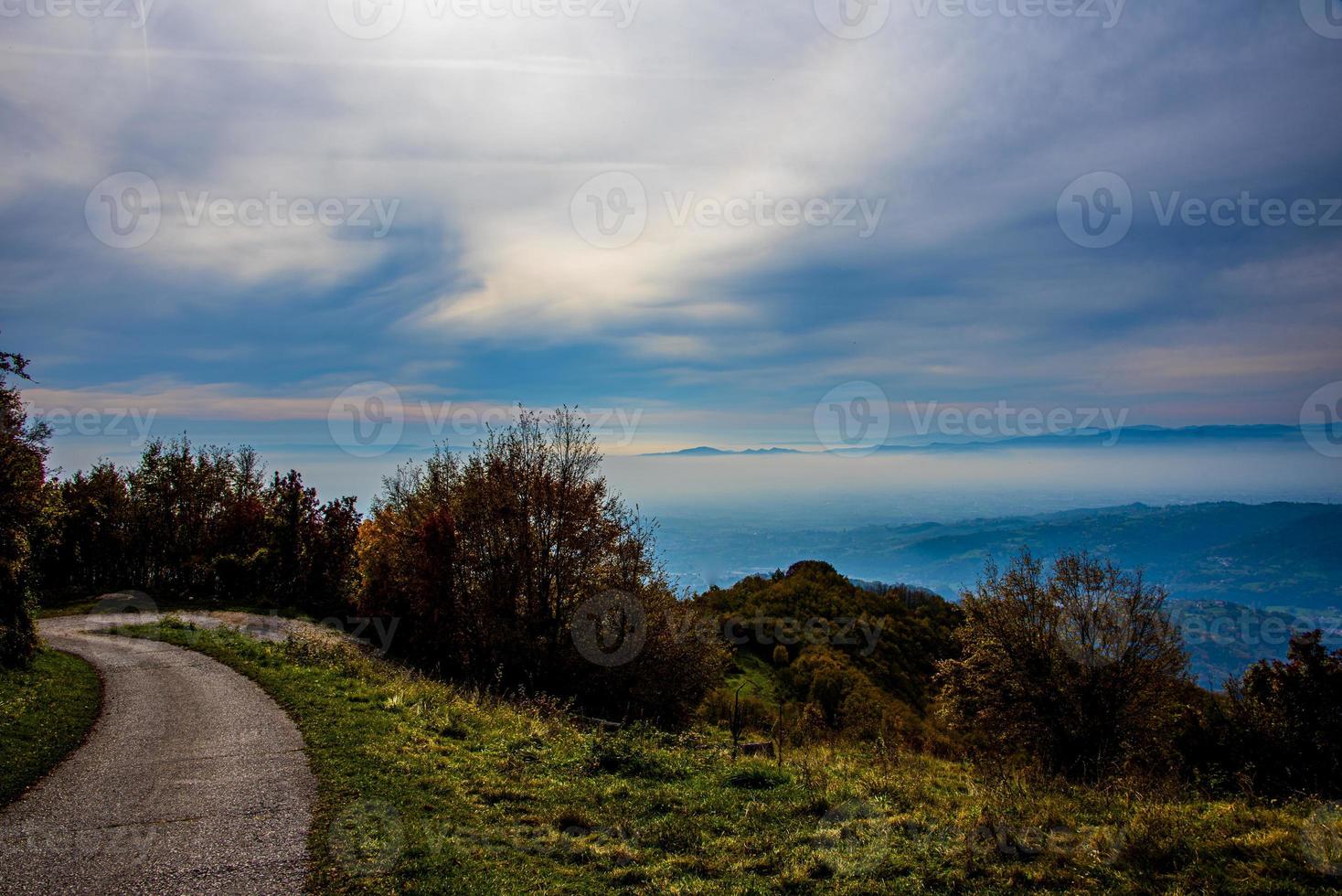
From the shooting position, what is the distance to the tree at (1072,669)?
87.0 ft

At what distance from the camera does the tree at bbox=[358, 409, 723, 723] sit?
25.4m

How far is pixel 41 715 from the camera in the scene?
1426 centimetres

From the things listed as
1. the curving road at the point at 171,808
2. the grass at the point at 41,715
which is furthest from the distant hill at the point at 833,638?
the curving road at the point at 171,808

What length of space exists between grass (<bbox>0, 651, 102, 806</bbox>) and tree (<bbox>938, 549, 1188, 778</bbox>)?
30425 millimetres

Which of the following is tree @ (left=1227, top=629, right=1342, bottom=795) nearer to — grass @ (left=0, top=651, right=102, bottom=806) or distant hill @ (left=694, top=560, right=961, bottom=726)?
distant hill @ (left=694, top=560, right=961, bottom=726)

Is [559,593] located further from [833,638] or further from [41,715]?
[833,638]

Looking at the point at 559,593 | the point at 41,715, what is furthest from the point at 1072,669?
the point at 41,715

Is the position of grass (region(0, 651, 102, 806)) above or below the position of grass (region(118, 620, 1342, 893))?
above

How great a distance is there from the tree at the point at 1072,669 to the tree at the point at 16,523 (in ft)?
116

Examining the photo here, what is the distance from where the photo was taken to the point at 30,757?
11578 millimetres

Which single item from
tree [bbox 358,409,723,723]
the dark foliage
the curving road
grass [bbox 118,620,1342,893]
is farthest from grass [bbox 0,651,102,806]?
the dark foliage

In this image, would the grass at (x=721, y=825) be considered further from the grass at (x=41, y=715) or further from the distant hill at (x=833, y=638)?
the distant hill at (x=833, y=638)

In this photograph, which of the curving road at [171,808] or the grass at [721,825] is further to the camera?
the curving road at [171,808]

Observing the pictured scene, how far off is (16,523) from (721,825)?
23655mm
